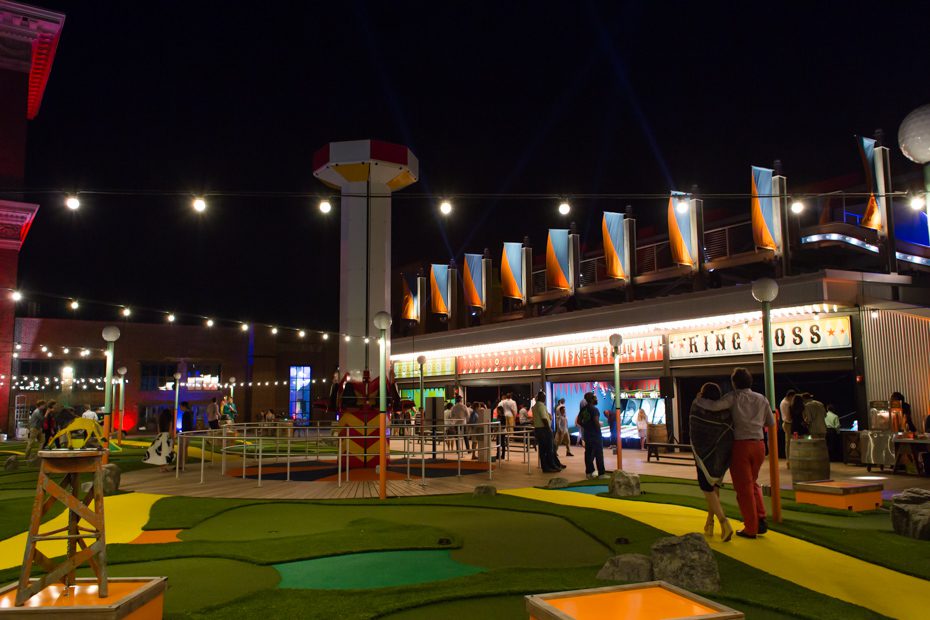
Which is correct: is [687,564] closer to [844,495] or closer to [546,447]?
[844,495]

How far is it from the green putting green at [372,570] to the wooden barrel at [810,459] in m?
6.84

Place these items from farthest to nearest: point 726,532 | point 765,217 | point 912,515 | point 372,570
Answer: point 765,217 → point 912,515 → point 726,532 → point 372,570

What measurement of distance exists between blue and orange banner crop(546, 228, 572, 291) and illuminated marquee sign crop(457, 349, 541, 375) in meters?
3.26

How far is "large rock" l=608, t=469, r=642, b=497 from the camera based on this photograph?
34.9 feet

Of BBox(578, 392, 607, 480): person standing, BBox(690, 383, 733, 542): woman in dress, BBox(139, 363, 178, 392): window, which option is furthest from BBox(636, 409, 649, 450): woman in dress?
BBox(139, 363, 178, 392): window

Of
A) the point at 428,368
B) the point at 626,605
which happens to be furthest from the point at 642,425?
the point at 626,605

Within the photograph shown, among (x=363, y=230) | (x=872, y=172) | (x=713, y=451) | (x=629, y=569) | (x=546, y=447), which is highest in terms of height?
(x=872, y=172)

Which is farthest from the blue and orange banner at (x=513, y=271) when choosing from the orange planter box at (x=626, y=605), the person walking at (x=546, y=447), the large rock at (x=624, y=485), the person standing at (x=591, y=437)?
the orange planter box at (x=626, y=605)

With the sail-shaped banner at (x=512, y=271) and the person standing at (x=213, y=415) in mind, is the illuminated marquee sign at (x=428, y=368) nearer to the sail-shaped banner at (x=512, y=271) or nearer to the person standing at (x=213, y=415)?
the sail-shaped banner at (x=512, y=271)

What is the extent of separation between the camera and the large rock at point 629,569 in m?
5.18

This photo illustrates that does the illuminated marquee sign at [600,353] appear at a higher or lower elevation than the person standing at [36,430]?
higher

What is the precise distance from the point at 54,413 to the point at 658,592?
19.5m

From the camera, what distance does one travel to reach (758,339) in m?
17.4

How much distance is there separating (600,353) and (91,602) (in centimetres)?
1967
